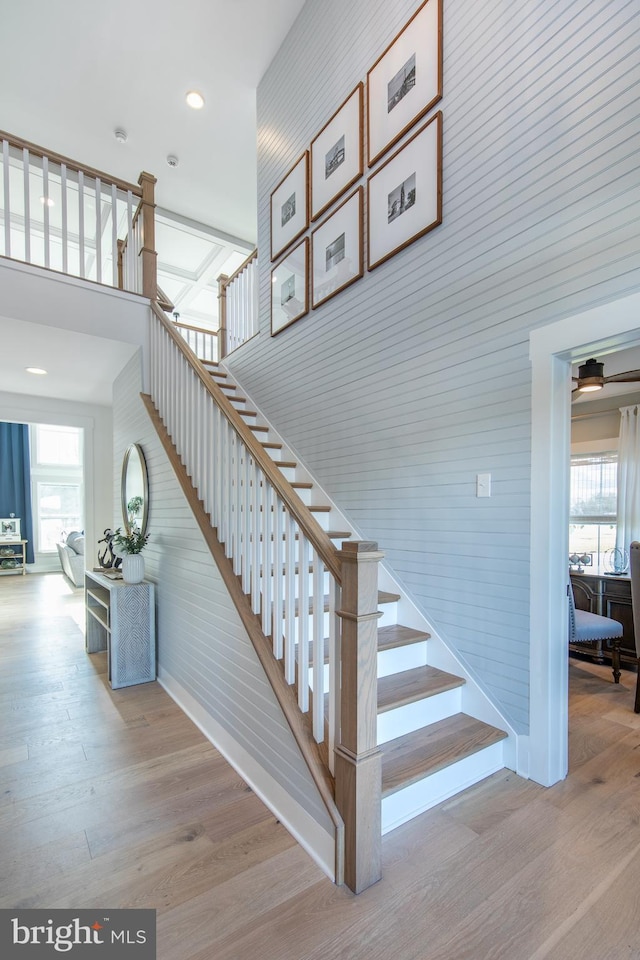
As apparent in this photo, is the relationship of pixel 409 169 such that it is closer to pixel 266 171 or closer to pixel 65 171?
pixel 266 171

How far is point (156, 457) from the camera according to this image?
3.49 metres

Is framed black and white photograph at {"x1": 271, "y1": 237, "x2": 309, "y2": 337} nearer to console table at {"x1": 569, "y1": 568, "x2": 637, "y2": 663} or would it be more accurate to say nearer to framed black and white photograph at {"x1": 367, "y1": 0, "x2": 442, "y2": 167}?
framed black and white photograph at {"x1": 367, "y1": 0, "x2": 442, "y2": 167}

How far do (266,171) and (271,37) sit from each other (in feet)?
3.31

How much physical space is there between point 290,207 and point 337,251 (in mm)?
927

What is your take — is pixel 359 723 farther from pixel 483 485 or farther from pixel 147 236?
pixel 147 236

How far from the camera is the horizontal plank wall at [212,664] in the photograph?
5.74 ft

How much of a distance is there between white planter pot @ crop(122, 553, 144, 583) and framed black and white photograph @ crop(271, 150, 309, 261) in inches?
110

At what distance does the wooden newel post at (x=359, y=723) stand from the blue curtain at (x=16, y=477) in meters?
9.53

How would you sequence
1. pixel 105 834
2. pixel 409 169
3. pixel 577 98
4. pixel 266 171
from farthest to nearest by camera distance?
pixel 266 171 < pixel 409 169 < pixel 577 98 < pixel 105 834

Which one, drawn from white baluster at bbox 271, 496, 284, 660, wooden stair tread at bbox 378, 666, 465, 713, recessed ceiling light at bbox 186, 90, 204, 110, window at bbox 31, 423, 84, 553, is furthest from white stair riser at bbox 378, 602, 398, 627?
window at bbox 31, 423, 84, 553

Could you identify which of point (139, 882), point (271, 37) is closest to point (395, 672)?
point (139, 882)

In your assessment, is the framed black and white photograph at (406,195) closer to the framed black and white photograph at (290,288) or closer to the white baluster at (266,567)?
the framed black and white photograph at (290,288)

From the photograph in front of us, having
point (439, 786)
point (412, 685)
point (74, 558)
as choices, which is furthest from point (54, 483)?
point (439, 786)

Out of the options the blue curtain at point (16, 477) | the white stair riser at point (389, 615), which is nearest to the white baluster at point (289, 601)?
the white stair riser at point (389, 615)
